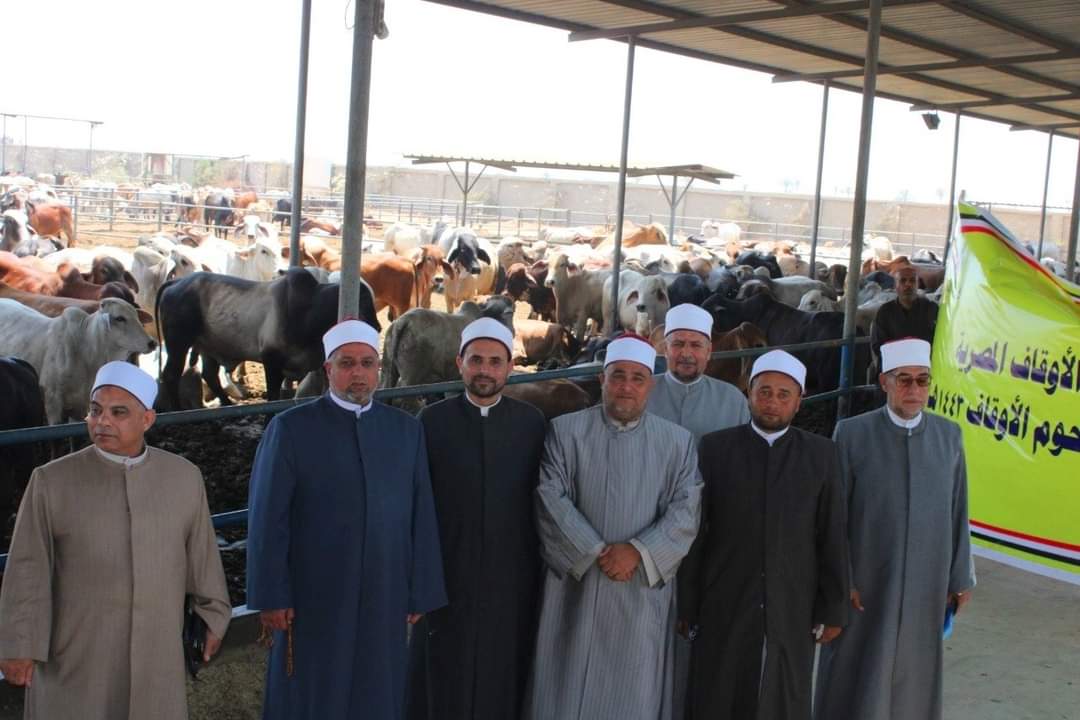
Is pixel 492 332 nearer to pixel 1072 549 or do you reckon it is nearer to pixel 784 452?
pixel 784 452

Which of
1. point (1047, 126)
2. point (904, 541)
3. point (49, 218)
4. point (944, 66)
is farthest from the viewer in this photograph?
point (49, 218)

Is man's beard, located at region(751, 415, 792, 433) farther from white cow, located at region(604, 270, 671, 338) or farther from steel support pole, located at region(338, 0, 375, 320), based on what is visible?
white cow, located at region(604, 270, 671, 338)

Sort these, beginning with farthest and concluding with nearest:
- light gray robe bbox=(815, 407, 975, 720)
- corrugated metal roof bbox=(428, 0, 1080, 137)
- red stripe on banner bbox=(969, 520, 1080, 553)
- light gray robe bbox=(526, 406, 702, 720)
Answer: corrugated metal roof bbox=(428, 0, 1080, 137) → red stripe on banner bbox=(969, 520, 1080, 553) → light gray robe bbox=(815, 407, 975, 720) → light gray robe bbox=(526, 406, 702, 720)

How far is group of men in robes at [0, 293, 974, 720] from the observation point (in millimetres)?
3930

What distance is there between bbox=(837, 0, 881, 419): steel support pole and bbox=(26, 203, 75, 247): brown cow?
71.3ft

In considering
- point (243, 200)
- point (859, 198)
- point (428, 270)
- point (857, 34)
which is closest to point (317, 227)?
point (243, 200)

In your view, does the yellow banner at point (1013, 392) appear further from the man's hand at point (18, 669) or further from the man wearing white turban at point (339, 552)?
the man's hand at point (18, 669)

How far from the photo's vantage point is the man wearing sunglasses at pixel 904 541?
470 centimetres

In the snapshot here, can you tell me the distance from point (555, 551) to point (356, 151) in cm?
287

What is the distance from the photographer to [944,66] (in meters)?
14.0

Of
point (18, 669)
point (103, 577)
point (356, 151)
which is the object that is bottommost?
point (18, 669)

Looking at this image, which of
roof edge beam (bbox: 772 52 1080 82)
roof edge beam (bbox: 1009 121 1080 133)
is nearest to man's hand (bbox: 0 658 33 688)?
roof edge beam (bbox: 772 52 1080 82)

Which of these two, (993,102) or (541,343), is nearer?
(541,343)

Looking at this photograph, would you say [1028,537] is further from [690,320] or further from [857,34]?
[857,34]
